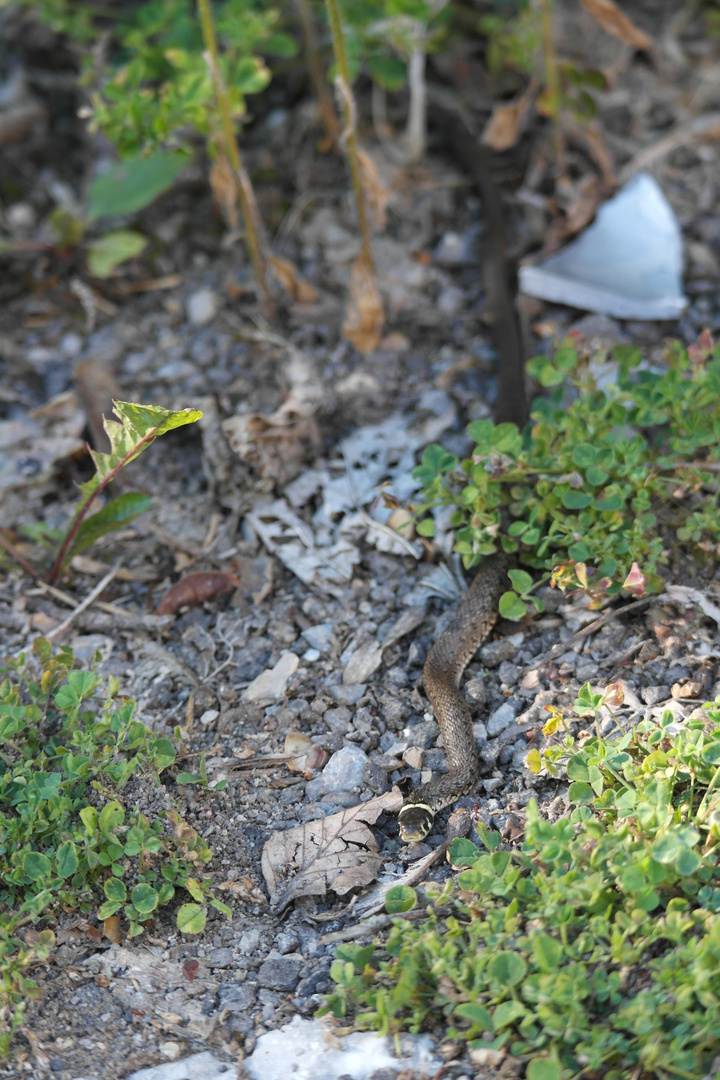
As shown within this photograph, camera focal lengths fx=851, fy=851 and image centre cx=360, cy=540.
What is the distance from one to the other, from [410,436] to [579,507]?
1049 millimetres

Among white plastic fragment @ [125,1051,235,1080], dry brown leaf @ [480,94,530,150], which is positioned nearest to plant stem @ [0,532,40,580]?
white plastic fragment @ [125,1051,235,1080]

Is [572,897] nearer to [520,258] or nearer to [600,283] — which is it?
[600,283]

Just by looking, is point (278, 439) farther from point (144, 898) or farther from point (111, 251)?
point (144, 898)

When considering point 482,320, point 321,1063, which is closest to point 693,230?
A: point 482,320

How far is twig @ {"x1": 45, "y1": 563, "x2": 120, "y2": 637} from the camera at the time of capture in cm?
321

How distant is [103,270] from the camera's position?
436 centimetres

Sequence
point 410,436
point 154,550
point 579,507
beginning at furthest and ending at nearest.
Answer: point 410,436, point 154,550, point 579,507

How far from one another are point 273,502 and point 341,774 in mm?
1257

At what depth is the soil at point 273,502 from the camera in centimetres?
231

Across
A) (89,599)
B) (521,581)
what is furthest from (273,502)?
(521,581)

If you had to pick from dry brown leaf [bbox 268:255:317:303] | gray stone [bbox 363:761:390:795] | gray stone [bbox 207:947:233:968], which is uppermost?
dry brown leaf [bbox 268:255:317:303]

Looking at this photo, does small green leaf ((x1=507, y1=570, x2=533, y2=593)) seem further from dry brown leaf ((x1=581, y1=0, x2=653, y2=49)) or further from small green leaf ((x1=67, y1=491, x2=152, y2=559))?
dry brown leaf ((x1=581, y1=0, x2=653, y2=49))

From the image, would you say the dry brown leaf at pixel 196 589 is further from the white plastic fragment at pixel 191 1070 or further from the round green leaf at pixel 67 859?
the white plastic fragment at pixel 191 1070

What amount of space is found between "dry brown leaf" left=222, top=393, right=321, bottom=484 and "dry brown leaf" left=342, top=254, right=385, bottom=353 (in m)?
0.58
